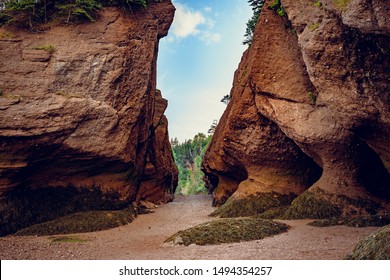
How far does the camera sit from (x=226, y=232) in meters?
12.8

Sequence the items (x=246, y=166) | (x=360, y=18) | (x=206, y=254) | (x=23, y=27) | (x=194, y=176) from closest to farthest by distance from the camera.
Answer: (x=206, y=254)
(x=360, y=18)
(x=23, y=27)
(x=246, y=166)
(x=194, y=176)

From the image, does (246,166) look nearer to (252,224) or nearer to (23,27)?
(252,224)

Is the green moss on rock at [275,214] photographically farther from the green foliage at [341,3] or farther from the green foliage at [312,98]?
the green foliage at [341,3]

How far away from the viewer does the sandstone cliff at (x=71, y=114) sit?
17.2 metres

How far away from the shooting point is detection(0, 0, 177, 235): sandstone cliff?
56.4 feet

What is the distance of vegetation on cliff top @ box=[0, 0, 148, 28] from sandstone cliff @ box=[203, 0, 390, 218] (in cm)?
1037

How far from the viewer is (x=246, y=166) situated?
24.0 metres

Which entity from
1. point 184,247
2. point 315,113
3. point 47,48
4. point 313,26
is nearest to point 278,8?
point 313,26

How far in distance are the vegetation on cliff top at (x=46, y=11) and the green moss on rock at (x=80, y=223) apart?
1121 centimetres

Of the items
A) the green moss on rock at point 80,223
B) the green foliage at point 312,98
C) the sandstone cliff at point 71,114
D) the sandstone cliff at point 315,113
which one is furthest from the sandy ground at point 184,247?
the green foliage at point 312,98

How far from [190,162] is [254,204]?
241 ft

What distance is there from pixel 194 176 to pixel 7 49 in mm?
68320

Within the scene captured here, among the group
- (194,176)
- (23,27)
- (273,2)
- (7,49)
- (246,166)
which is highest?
(273,2)

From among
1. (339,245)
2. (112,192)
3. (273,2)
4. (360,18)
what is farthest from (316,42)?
(112,192)
